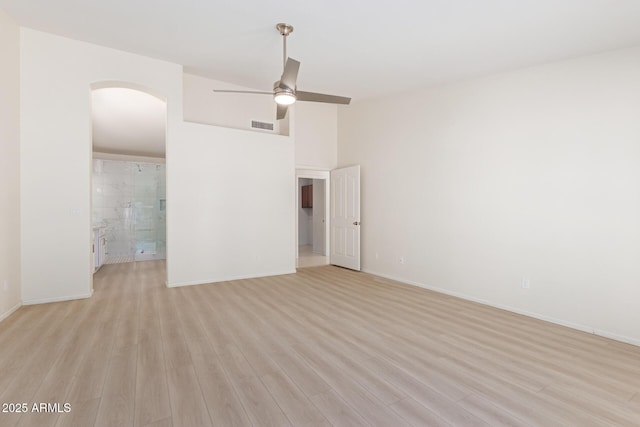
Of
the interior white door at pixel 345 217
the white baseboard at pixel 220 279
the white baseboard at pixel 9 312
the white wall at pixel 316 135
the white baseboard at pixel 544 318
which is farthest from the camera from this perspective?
the white wall at pixel 316 135

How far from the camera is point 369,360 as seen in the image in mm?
2467

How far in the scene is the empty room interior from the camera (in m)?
2.09

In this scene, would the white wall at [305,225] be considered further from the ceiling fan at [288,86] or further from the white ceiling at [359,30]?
the ceiling fan at [288,86]

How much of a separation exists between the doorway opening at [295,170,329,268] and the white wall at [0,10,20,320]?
168 inches

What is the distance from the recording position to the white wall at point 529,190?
10.1ft

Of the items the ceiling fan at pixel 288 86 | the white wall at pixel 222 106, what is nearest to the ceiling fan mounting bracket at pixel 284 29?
the ceiling fan at pixel 288 86

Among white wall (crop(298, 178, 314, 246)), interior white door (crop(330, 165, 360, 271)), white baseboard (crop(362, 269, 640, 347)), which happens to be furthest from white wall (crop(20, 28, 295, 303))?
white wall (crop(298, 178, 314, 246))

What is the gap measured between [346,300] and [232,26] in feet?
12.0

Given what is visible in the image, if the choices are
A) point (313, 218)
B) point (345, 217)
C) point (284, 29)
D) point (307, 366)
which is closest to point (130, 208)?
point (313, 218)

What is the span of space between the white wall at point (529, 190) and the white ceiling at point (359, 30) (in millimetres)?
406

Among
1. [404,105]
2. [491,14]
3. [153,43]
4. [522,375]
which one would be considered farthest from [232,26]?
[522,375]

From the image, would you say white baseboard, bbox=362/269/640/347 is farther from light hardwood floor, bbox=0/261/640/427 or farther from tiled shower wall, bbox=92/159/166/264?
tiled shower wall, bbox=92/159/166/264

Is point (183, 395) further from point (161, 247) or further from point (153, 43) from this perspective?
point (161, 247)

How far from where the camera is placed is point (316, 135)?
657 centimetres
